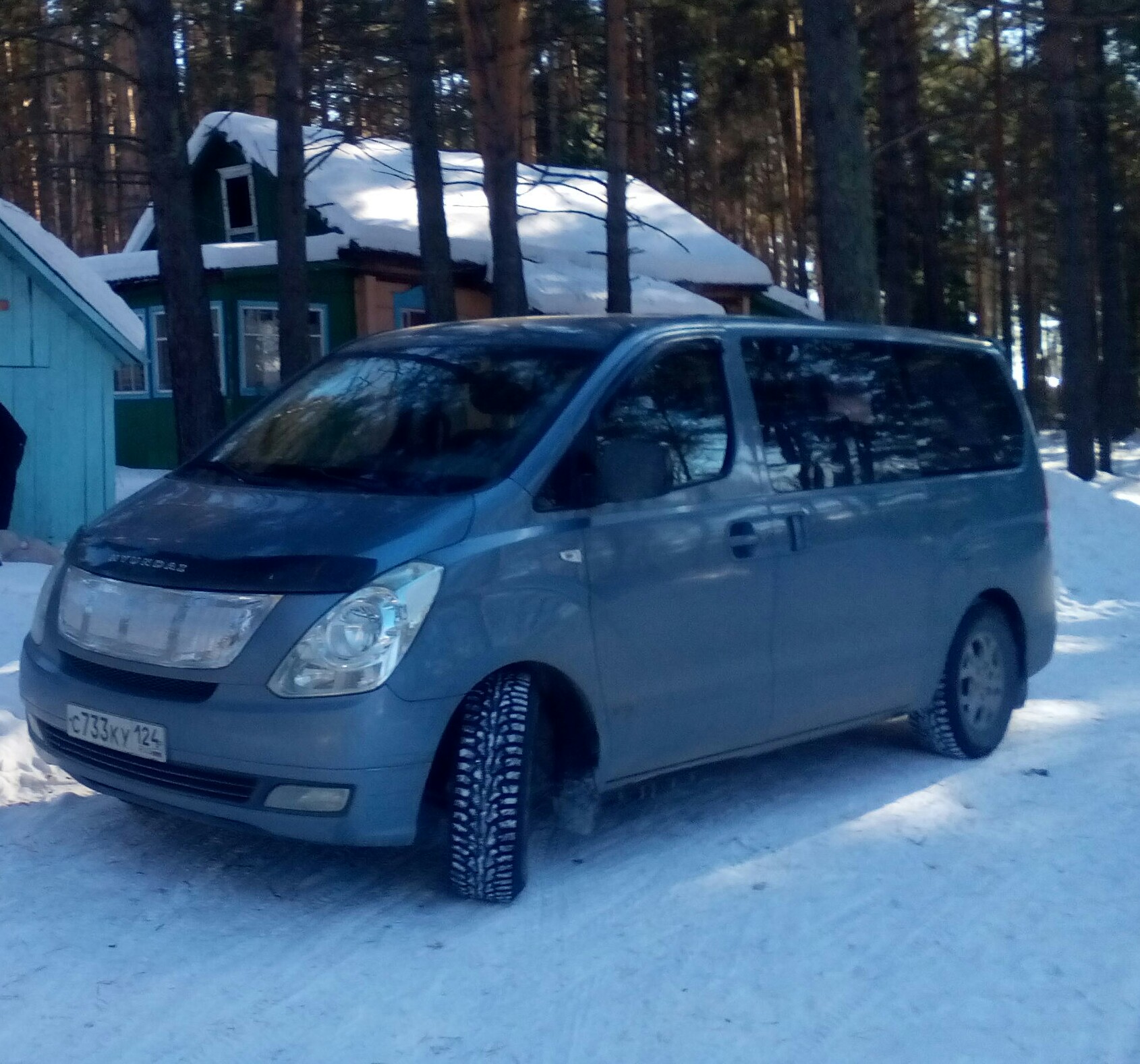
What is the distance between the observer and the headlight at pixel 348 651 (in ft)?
14.9

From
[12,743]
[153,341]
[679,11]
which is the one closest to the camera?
[12,743]

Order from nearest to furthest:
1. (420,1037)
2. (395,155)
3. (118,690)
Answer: (420,1037) < (118,690) < (395,155)

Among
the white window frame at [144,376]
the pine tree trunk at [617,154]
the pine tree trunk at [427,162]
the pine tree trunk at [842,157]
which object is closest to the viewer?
the pine tree trunk at [842,157]

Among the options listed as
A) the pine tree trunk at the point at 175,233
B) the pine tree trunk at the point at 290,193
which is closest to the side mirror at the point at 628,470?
the pine tree trunk at the point at 175,233

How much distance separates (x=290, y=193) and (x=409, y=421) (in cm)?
934

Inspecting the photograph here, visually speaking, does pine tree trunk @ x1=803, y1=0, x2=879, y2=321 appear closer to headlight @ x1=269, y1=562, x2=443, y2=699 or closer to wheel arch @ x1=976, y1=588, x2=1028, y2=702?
wheel arch @ x1=976, y1=588, x2=1028, y2=702

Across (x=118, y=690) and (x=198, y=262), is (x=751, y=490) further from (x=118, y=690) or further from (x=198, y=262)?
(x=198, y=262)

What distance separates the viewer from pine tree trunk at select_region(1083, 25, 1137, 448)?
2816cm

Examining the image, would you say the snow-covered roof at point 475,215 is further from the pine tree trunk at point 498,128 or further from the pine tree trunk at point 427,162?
the pine tree trunk at point 427,162

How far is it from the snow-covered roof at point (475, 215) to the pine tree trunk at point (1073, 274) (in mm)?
6065

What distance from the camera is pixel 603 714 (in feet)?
17.0

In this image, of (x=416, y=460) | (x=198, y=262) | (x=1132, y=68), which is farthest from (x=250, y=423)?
(x=1132, y=68)

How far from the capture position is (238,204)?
26812 mm

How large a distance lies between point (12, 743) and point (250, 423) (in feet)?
5.57
